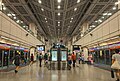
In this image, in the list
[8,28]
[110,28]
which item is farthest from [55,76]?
[8,28]

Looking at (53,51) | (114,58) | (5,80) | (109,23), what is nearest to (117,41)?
(109,23)

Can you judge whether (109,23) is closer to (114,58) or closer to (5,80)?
(114,58)

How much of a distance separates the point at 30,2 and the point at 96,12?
357 inches

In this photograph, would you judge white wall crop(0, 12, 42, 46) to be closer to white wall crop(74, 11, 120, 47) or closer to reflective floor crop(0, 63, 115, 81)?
reflective floor crop(0, 63, 115, 81)

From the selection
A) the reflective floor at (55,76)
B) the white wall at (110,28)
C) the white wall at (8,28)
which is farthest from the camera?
the white wall at (8,28)

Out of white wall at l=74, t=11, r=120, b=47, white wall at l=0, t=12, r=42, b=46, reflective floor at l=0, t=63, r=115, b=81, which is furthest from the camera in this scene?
white wall at l=0, t=12, r=42, b=46

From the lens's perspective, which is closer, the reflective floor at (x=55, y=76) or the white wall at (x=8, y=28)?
the reflective floor at (x=55, y=76)

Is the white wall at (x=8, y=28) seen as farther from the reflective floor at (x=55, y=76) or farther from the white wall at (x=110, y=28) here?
the white wall at (x=110, y=28)

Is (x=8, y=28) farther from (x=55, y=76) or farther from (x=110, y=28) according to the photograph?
(x=110, y=28)

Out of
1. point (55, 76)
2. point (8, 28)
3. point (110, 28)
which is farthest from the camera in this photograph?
point (8, 28)

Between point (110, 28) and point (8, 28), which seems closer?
point (110, 28)

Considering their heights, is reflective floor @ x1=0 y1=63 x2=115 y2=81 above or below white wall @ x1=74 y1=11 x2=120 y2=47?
below

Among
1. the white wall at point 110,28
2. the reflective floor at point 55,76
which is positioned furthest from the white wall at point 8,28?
the white wall at point 110,28

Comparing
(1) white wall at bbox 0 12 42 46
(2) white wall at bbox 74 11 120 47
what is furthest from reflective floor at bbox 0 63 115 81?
(1) white wall at bbox 0 12 42 46
